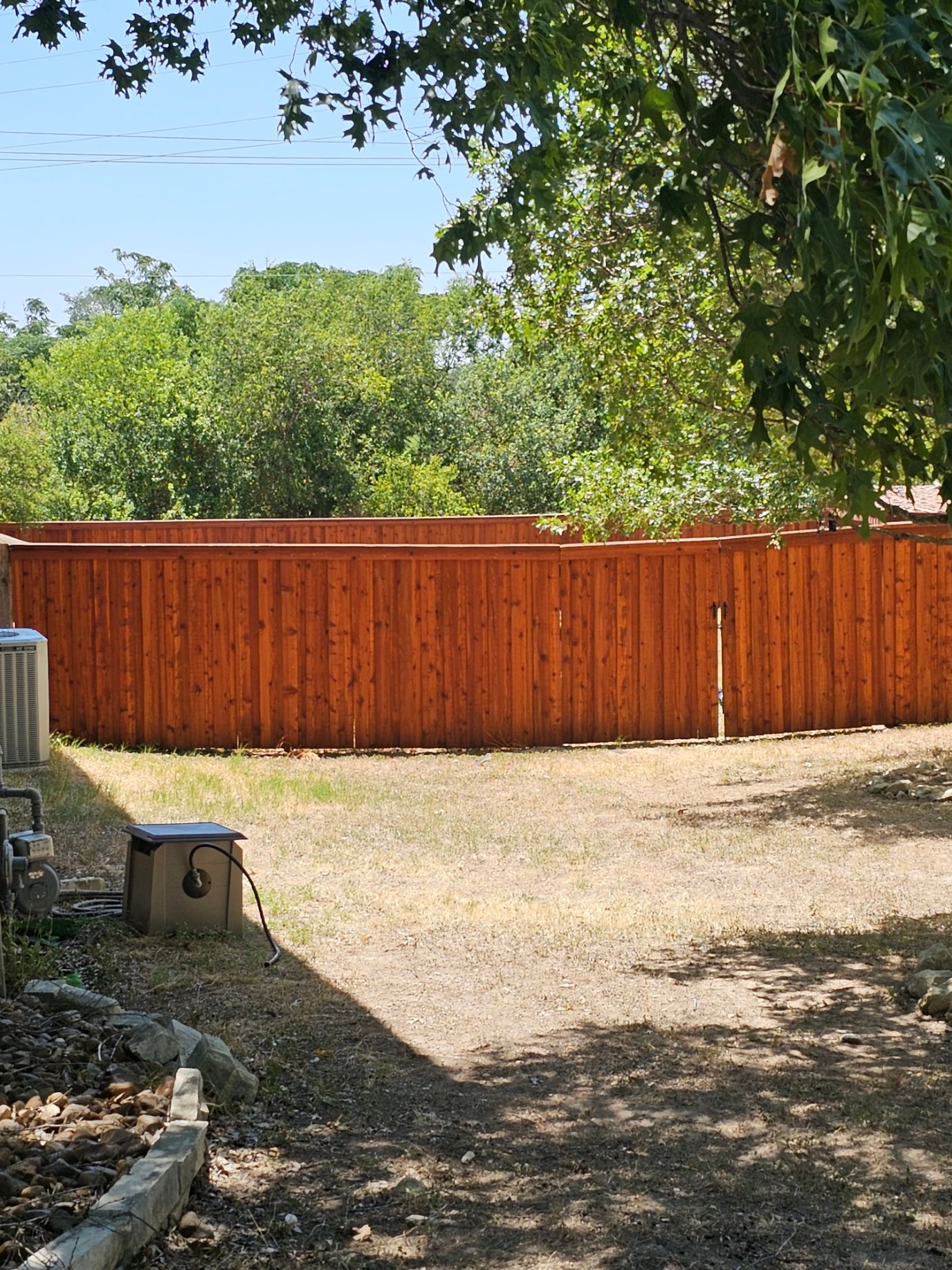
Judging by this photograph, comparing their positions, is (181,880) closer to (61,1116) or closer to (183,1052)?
(183,1052)

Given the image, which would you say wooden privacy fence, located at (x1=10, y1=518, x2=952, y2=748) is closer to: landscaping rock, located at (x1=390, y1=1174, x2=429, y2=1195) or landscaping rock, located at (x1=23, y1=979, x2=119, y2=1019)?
landscaping rock, located at (x1=23, y1=979, x2=119, y2=1019)

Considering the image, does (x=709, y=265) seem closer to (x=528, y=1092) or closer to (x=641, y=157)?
(x=641, y=157)

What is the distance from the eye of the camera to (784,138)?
9.54 feet

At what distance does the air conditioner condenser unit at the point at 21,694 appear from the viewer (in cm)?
872

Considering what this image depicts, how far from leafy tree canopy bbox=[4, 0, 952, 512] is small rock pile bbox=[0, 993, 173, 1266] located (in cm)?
239

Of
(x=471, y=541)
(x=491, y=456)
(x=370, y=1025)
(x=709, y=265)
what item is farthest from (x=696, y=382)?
(x=491, y=456)

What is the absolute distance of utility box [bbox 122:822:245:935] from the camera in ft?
18.9

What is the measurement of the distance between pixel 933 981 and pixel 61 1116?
125 inches

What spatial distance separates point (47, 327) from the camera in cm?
7575

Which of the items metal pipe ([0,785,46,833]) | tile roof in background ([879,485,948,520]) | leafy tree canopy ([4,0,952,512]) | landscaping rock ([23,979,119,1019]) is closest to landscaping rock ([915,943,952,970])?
leafy tree canopy ([4,0,952,512])

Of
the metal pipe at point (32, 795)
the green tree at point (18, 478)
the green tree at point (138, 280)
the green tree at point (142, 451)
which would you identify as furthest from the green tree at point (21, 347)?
the metal pipe at point (32, 795)

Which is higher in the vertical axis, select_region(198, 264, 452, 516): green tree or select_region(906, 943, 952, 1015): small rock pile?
Answer: select_region(198, 264, 452, 516): green tree

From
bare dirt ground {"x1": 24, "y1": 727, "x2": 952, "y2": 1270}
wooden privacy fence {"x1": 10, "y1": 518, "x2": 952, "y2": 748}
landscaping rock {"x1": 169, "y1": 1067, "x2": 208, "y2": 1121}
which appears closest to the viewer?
bare dirt ground {"x1": 24, "y1": 727, "x2": 952, "y2": 1270}

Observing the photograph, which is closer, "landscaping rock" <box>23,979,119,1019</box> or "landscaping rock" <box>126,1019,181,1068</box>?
"landscaping rock" <box>126,1019,181,1068</box>
